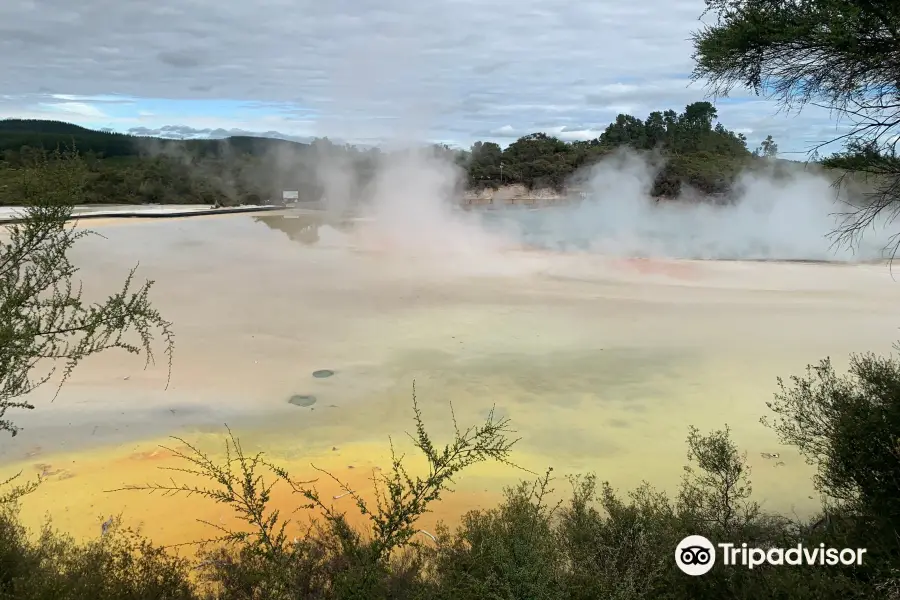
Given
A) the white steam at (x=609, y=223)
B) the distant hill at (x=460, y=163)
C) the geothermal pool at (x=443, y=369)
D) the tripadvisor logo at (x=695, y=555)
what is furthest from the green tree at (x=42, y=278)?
the distant hill at (x=460, y=163)

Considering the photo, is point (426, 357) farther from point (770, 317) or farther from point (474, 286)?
point (770, 317)

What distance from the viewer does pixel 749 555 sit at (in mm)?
4367

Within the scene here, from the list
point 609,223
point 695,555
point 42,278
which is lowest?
point 695,555

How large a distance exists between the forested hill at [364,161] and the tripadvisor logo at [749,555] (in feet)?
92.0

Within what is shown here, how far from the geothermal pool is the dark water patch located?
0.05 m

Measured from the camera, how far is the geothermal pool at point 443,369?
6.71m

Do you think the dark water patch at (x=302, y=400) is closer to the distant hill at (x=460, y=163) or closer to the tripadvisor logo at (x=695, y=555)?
the tripadvisor logo at (x=695, y=555)

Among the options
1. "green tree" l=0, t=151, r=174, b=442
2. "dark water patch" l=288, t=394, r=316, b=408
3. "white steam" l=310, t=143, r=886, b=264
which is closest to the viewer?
"green tree" l=0, t=151, r=174, b=442

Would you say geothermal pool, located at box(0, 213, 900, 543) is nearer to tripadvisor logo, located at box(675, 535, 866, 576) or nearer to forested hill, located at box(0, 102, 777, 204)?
tripadvisor logo, located at box(675, 535, 866, 576)

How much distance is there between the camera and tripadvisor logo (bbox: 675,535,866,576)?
4.15 m

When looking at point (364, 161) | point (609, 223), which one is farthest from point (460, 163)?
point (609, 223)

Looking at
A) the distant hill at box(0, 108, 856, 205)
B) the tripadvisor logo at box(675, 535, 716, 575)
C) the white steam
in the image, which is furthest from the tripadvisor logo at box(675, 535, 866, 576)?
the distant hill at box(0, 108, 856, 205)

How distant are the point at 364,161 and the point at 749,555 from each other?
3493 cm

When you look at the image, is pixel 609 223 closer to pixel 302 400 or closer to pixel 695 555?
pixel 302 400
